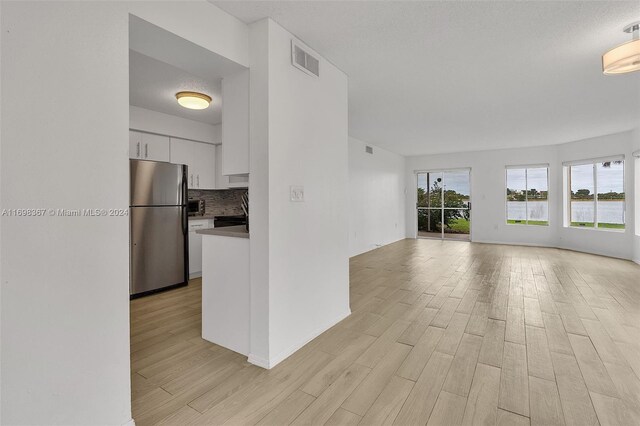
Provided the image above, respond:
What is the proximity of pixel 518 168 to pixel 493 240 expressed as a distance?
205 centimetres

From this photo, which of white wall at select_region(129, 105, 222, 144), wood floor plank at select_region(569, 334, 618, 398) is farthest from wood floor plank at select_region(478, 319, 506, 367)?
white wall at select_region(129, 105, 222, 144)

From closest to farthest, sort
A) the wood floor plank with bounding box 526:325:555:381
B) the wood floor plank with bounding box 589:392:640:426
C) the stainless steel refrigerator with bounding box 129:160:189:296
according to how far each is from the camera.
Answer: the wood floor plank with bounding box 589:392:640:426 < the wood floor plank with bounding box 526:325:555:381 < the stainless steel refrigerator with bounding box 129:160:189:296

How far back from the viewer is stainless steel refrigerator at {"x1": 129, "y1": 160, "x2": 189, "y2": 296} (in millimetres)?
3801

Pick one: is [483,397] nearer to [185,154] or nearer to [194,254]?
[194,254]

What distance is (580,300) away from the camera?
11.7 ft

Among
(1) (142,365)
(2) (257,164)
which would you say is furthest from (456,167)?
(1) (142,365)

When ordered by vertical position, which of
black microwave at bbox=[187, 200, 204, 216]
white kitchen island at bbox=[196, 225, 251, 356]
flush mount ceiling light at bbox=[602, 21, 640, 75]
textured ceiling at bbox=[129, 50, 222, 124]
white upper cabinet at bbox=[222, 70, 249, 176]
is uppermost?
textured ceiling at bbox=[129, 50, 222, 124]

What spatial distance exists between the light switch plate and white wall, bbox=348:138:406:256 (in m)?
3.92

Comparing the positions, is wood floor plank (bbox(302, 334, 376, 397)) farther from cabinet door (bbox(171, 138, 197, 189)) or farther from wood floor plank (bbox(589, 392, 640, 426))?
cabinet door (bbox(171, 138, 197, 189))

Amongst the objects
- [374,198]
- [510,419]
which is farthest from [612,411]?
[374,198]

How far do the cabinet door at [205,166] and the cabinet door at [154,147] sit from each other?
0.54 m

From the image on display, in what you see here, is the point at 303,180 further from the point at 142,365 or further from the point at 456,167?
the point at 456,167

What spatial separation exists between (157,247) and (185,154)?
1.68 m

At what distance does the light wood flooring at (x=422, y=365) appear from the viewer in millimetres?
1704
